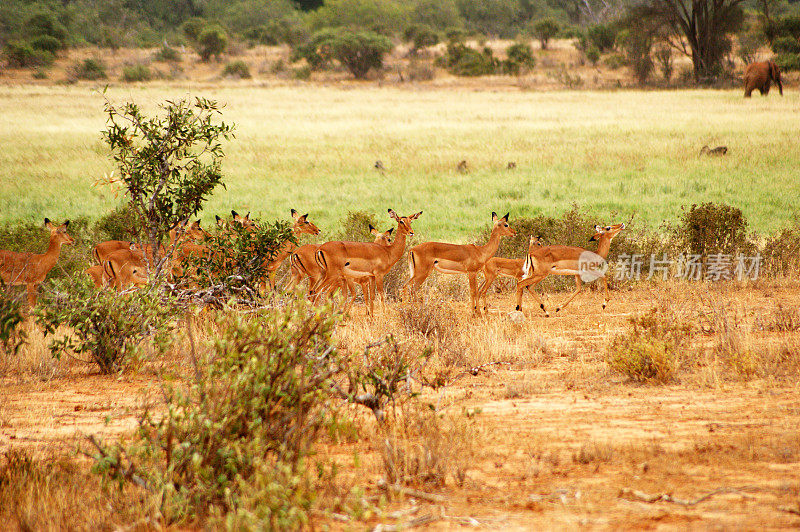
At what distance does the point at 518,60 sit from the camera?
54562 millimetres

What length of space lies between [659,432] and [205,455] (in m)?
3.12

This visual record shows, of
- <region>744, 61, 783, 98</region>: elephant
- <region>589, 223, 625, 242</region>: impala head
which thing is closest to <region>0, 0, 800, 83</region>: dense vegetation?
<region>744, 61, 783, 98</region>: elephant

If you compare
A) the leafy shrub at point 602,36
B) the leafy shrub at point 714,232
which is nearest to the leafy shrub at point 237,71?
the leafy shrub at point 602,36

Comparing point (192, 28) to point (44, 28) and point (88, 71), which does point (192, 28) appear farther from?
point (88, 71)

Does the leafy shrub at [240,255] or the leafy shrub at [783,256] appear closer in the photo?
the leafy shrub at [240,255]

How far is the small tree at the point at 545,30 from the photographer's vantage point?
64062mm

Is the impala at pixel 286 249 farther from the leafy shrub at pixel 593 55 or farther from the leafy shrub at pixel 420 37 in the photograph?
the leafy shrub at pixel 420 37

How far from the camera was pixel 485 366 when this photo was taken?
317 inches

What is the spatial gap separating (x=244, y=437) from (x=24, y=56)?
2086 inches

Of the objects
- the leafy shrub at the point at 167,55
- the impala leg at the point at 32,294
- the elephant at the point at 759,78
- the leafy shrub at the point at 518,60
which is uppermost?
the leafy shrub at the point at 167,55

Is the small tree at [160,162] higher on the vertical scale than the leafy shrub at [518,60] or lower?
lower

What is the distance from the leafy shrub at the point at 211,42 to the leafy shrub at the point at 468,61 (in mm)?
16076

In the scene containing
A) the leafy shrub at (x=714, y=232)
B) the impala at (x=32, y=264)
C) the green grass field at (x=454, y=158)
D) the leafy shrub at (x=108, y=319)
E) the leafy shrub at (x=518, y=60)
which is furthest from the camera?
the leafy shrub at (x=518, y=60)

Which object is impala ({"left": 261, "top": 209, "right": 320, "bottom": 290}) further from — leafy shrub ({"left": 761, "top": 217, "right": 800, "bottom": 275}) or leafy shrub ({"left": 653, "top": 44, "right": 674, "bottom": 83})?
leafy shrub ({"left": 653, "top": 44, "right": 674, "bottom": 83})
